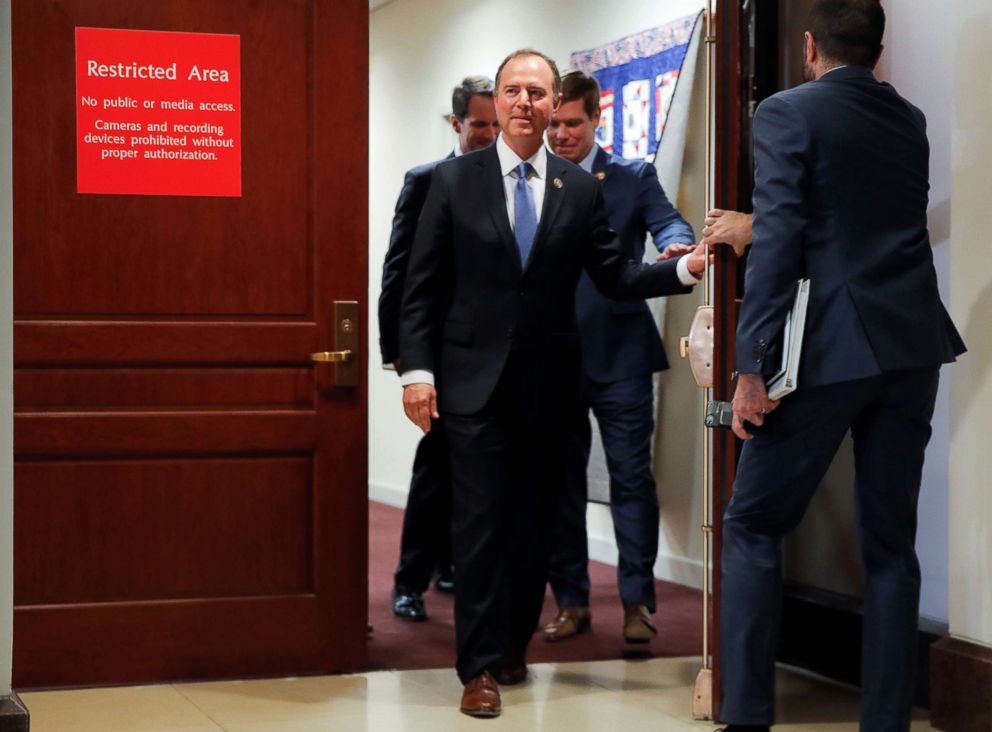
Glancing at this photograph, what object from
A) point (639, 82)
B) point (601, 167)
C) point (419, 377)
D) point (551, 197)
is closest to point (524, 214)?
point (551, 197)

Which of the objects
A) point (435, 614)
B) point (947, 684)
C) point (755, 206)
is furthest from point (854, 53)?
point (435, 614)

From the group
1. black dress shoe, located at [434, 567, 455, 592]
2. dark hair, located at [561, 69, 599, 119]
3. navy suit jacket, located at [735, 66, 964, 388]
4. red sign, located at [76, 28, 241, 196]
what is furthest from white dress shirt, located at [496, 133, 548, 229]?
black dress shoe, located at [434, 567, 455, 592]

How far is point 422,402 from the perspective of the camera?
11.9 ft

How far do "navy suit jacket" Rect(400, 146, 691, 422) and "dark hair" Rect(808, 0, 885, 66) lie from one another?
0.88 metres

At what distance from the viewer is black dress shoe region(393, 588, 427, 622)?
487 centimetres

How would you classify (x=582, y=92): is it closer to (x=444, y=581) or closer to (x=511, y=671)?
(x=511, y=671)

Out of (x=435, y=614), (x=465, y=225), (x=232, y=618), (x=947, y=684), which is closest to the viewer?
(x=947, y=684)

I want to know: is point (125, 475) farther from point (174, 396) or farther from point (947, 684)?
point (947, 684)

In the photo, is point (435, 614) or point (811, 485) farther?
point (435, 614)

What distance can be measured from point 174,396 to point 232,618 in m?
0.61

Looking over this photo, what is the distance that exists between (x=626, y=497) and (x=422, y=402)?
121cm

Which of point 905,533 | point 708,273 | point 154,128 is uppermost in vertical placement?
point 154,128

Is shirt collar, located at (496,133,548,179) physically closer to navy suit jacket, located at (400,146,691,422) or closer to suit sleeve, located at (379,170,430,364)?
navy suit jacket, located at (400,146,691,422)

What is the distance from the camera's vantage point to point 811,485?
9.75 ft
